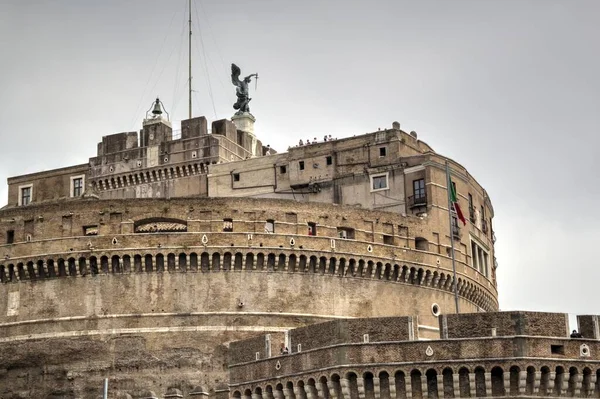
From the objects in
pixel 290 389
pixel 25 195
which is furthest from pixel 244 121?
pixel 290 389

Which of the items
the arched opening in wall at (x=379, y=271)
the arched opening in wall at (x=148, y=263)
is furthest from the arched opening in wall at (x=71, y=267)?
the arched opening in wall at (x=379, y=271)

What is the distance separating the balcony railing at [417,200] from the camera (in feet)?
192

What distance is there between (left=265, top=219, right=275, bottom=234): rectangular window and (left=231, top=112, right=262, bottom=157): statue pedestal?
635 inches

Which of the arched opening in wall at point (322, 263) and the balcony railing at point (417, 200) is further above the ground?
the balcony railing at point (417, 200)

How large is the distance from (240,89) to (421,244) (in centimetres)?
1963

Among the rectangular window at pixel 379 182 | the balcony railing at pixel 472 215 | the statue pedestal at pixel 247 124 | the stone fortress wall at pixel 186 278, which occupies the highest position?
the statue pedestal at pixel 247 124

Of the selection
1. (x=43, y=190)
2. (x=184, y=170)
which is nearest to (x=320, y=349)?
(x=184, y=170)

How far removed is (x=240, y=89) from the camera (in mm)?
73375

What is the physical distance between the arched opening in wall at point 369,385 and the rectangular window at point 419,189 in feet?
81.9

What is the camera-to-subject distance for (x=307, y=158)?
62.2 m

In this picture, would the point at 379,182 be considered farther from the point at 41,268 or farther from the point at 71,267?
the point at 41,268

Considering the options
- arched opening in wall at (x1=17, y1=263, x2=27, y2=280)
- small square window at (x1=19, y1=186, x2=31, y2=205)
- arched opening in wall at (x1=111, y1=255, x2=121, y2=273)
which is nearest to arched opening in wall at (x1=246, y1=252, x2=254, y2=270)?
arched opening in wall at (x1=111, y1=255, x2=121, y2=273)

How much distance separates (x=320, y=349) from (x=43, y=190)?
120 feet

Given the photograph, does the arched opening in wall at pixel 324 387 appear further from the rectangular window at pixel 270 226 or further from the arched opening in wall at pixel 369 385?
the rectangular window at pixel 270 226
